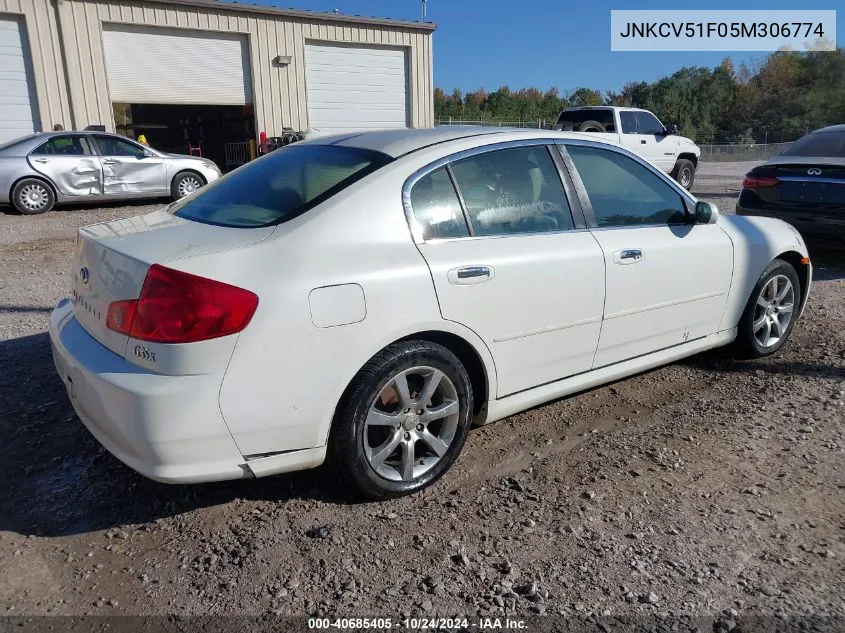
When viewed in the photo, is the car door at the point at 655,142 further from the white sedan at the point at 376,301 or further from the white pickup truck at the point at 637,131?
the white sedan at the point at 376,301

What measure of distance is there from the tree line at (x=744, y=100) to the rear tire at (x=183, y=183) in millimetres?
36419

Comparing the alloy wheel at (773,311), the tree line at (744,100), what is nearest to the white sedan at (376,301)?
the alloy wheel at (773,311)

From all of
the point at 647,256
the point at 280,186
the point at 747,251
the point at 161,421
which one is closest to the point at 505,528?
the point at 161,421

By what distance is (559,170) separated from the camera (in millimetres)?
3613

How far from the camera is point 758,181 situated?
7934mm

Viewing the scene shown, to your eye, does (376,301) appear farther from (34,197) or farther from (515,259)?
(34,197)

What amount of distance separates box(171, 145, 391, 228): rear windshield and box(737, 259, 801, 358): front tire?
282 centimetres

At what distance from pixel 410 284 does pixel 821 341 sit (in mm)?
3867

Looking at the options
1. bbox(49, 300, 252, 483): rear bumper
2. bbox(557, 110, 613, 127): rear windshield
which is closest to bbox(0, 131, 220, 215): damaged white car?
bbox(557, 110, 613, 127): rear windshield

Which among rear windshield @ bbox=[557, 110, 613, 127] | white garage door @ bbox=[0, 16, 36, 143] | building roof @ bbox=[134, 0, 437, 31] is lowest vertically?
rear windshield @ bbox=[557, 110, 613, 127]

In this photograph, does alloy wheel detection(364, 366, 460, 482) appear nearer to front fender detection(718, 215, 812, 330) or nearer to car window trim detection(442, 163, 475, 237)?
car window trim detection(442, 163, 475, 237)

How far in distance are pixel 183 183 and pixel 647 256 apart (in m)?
11.3

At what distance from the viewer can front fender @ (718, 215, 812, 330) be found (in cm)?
433

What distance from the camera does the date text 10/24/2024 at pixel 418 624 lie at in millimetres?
2297
